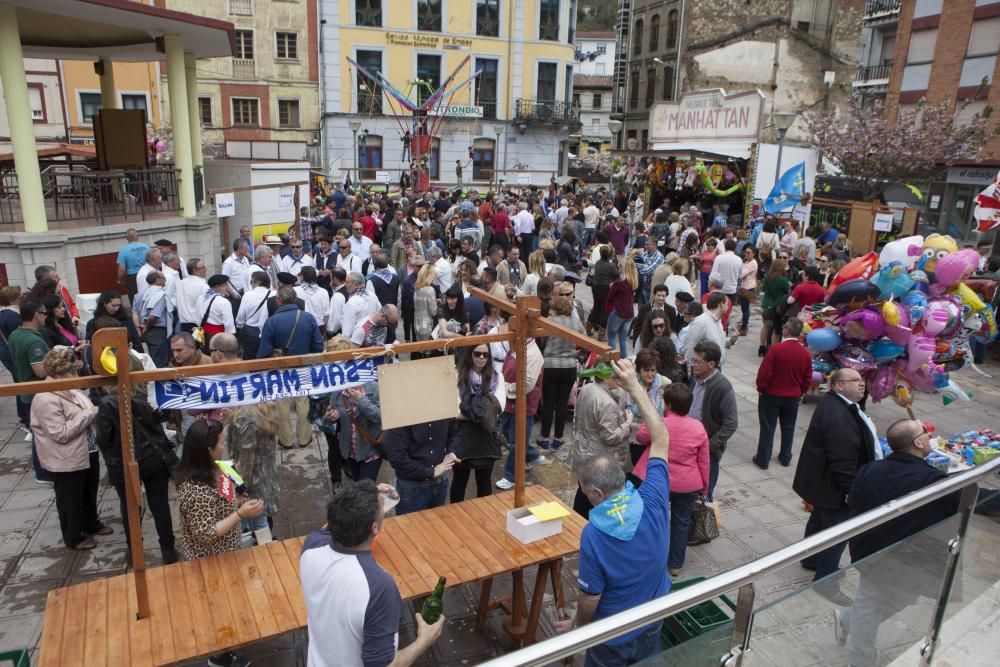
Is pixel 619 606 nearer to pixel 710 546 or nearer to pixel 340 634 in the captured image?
pixel 340 634

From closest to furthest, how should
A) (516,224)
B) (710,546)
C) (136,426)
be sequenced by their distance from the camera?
(136,426)
(710,546)
(516,224)

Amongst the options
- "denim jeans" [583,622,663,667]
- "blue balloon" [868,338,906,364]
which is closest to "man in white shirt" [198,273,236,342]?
"denim jeans" [583,622,663,667]

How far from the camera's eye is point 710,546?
5676mm

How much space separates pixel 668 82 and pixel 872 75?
10760mm

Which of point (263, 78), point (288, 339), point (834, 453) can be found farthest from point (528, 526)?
point (263, 78)

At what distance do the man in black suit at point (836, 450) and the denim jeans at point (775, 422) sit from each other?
1.76 m

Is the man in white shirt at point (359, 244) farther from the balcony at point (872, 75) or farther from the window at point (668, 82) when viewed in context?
the window at point (668, 82)

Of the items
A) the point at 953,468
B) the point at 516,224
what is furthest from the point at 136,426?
the point at 516,224

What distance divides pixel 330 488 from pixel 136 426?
6.97ft

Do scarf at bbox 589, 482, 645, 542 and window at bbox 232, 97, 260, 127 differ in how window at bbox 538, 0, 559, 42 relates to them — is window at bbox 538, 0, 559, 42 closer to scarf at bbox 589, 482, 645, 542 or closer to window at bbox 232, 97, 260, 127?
window at bbox 232, 97, 260, 127

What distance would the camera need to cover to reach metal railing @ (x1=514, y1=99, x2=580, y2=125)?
38.0m

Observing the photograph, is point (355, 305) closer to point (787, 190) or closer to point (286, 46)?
point (787, 190)

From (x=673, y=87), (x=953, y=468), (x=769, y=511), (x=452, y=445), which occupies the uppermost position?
(x=673, y=87)

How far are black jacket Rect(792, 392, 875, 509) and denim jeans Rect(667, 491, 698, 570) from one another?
90 cm
